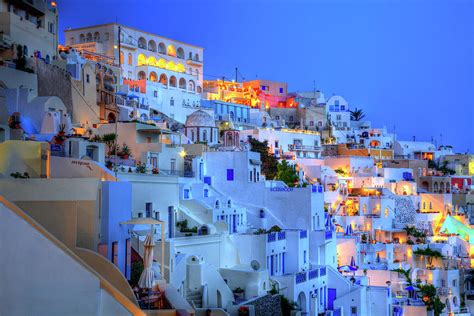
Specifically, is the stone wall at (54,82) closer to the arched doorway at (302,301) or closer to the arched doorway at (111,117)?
the arched doorway at (111,117)

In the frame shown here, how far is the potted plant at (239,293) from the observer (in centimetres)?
2516

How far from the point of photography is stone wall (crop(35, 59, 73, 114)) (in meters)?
32.4

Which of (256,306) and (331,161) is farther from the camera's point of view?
(331,161)

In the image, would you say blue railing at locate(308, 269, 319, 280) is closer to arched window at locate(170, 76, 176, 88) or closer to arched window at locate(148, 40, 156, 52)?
arched window at locate(170, 76, 176, 88)

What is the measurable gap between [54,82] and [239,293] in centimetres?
1570

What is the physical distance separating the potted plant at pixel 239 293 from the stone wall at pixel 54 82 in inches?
565

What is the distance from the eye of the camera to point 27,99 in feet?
91.4

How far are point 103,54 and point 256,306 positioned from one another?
4129cm

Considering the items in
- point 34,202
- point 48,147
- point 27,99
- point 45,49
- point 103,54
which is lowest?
point 34,202

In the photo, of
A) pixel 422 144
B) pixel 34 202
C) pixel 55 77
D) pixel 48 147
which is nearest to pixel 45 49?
pixel 55 77

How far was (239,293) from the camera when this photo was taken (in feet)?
83.3

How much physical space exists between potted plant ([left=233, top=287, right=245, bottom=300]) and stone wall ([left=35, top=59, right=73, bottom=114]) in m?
14.4

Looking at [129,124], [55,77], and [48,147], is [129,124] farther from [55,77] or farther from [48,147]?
[48,147]

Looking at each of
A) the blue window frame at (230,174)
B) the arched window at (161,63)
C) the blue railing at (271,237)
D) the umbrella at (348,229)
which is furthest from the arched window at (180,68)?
the blue railing at (271,237)
